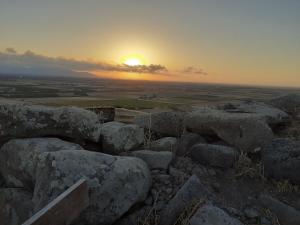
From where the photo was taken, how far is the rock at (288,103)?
11.1m

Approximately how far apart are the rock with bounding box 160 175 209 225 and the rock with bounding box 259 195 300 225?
46.8 inches

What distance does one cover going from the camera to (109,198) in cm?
570

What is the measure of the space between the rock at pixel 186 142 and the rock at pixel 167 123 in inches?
21.8

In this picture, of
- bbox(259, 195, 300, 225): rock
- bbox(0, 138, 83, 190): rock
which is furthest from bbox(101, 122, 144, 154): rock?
bbox(259, 195, 300, 225): rock

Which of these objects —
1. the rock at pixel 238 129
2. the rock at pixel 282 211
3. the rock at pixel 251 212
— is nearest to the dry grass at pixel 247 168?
the rock at pixel 238 129

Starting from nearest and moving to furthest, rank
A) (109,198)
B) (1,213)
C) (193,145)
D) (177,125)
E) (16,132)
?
(109,198), (1,213), (16,132), (193,145), (177,125)

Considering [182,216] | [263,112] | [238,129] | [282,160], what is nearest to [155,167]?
[182,216]

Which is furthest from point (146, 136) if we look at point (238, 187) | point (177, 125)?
point (238, 187)

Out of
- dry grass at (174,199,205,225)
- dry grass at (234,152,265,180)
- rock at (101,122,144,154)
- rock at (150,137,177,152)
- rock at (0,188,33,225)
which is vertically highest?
rock at (101,122,144,154)

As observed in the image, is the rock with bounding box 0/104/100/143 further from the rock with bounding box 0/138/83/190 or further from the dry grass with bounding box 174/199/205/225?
the dry grass with bounding box 174/199/205/225

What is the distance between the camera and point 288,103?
11.4 meters

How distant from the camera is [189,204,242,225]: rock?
17.9 ft

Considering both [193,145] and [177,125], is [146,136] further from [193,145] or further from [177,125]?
[193,145]

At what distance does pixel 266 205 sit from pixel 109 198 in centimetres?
283
